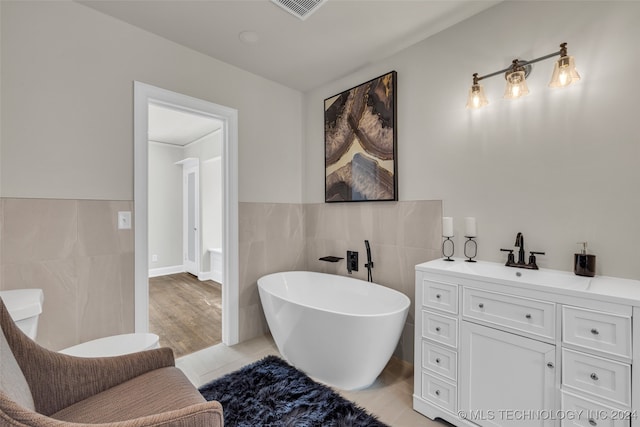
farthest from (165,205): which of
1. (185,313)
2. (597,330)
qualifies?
(597,330)

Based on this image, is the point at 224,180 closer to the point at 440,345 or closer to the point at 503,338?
the point at 440,345

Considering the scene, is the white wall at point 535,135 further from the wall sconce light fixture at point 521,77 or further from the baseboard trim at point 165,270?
the baseboard trim at point 165,270

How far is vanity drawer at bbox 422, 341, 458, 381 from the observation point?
1613mm

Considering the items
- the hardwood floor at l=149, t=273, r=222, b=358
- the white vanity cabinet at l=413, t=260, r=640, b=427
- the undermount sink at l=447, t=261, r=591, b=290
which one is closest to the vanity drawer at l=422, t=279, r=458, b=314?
the white vanity cabinet at l=413, t=260, r=640, b=427

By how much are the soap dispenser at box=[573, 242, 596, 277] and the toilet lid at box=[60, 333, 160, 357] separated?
243 centimetres

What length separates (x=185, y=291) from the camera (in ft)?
14.2

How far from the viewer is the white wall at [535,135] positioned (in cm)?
146

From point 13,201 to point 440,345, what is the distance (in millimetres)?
2653

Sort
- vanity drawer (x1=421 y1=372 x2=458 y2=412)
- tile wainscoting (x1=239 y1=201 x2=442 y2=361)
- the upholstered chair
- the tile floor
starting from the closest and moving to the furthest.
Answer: the upholstered chair
vanity drawer (x1=421 y1=372 x2=458 y2=412)
the tile floor
tile wainscoting (x1=239 y1=201 x2=442 y2=361)

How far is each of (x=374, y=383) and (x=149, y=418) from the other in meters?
1.63

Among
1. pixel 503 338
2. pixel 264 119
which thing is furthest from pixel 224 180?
pixel 503 338

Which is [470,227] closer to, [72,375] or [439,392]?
[439,392]

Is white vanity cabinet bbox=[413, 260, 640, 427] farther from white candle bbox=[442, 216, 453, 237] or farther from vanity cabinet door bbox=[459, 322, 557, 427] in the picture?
white candle bbox=[442, 216, 453, 237]

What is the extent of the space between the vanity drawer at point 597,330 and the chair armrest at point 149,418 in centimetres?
151
